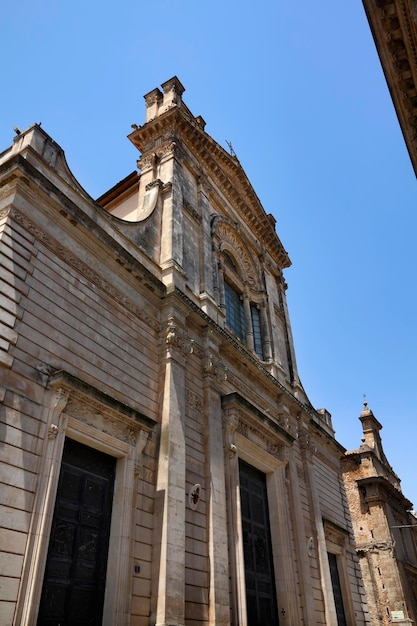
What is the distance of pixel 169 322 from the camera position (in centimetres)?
1196

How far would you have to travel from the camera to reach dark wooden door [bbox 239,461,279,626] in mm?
11852

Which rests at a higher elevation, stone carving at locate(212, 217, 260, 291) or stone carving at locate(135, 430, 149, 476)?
stone carving at locate(212, 217, 260, 291)

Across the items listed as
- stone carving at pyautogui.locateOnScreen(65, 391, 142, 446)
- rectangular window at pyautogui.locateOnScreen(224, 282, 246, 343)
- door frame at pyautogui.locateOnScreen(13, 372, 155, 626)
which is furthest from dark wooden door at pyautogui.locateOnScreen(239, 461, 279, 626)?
rectangular window at pyautogui.locateOnScreen(224, 282, 246, 343)

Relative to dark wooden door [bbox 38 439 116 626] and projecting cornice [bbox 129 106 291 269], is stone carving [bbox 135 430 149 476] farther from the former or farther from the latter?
projecting cornice [bbox 129 106 291 269]

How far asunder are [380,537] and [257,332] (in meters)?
15.9

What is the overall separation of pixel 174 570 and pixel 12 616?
327cm

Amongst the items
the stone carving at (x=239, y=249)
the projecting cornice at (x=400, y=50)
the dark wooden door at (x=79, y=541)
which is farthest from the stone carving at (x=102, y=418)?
the stone carving at (x=239, y=249)

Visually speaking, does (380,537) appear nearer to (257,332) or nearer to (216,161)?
(257,332)

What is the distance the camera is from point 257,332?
1880 centimetres

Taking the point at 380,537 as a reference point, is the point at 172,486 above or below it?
below

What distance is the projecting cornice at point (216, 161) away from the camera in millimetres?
16719

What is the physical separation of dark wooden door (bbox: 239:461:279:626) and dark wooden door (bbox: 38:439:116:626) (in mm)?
4685

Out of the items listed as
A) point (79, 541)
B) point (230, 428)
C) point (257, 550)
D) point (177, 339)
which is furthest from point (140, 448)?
point (257, 550)

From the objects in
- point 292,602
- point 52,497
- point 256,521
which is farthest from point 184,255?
point 292,602
